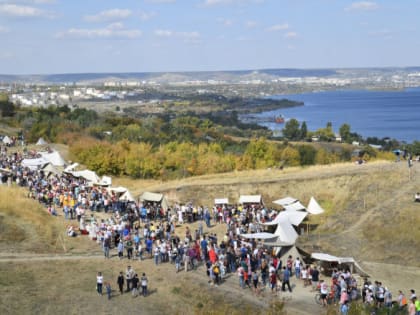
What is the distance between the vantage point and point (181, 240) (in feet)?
95.3

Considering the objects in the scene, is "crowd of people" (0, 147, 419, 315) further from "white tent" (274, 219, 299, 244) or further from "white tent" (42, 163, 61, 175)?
→ "white tent" (274, 219, 299, 244)

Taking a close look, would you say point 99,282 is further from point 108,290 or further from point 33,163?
point 33,163

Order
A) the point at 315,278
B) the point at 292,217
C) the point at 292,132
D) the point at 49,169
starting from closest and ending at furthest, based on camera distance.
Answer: the point at 315,278
the point at 292,217
the point at 49,169
the point at 292,132

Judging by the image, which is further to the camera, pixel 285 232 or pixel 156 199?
pixel 156 199

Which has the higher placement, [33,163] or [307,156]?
[33,163]

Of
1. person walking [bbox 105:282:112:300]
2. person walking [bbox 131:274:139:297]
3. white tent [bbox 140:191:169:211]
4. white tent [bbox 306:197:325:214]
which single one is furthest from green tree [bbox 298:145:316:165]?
person walking [bbox 105:282:112:300]

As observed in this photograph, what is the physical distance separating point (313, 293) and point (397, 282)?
15.4 feet

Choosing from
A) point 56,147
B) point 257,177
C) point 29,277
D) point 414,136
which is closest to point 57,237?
point 29,277

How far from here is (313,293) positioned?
21.9 m

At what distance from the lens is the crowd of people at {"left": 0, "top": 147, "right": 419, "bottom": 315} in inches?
851

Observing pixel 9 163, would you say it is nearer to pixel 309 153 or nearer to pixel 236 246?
pixel 236 246

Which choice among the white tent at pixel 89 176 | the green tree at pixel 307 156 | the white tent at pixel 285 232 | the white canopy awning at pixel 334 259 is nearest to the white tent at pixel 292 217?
the white tent at pixel 285 232

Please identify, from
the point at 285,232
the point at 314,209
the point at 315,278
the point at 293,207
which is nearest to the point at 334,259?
the point at 315,278

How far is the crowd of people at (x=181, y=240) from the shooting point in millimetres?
21625
